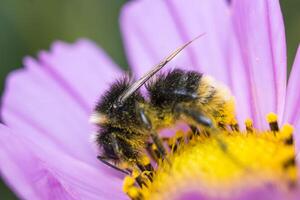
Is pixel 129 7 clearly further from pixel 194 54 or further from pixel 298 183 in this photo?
pixel 298 183

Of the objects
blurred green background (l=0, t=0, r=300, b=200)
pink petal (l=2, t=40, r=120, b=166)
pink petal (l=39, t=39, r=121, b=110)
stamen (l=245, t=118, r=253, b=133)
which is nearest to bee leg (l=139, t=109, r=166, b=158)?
stamen (l=245, t=118, r=253, b=133)

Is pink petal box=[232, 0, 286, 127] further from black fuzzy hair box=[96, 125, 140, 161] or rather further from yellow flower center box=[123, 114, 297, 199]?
black fuzzy hair box=[96, 125, 140, 161]

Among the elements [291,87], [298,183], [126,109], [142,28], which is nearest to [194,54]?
[142,28]

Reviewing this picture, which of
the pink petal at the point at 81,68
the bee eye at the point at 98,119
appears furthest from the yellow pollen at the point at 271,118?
the pink petal at the point at 81,68

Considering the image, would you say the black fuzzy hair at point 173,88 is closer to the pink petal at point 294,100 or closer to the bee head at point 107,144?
the bee head at point 107,144

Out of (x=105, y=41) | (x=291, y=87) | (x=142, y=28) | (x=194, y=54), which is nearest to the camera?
(x=291, y=87)

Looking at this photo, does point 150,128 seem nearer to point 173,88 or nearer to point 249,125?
point 173,88
